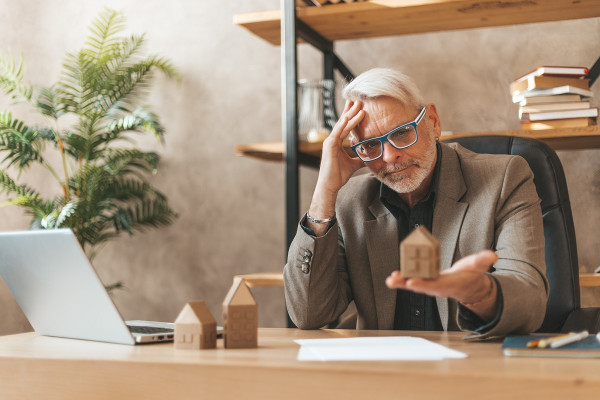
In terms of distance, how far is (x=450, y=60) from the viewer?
2.86 meters

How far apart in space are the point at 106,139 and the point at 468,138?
182 centimetres

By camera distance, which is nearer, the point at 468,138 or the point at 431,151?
the point at 431,151

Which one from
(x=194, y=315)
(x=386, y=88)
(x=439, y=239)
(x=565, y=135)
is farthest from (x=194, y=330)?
(x=565, y=135)

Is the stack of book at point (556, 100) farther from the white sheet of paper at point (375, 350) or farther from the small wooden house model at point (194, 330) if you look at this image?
the small wooden house model at point (194, 330)

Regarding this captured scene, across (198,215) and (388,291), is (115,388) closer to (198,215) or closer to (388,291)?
(388,291)

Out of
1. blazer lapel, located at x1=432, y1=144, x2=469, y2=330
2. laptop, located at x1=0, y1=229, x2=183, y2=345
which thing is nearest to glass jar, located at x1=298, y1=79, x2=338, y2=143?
blazer lapel, located at x1=432, y1=144, x2=469, y2=330

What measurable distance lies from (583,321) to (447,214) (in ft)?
1.28

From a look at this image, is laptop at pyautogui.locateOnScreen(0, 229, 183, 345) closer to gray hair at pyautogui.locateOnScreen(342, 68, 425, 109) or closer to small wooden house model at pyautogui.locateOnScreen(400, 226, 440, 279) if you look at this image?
small wooden house model at pyautogui.locateOnScreen(400, 226, 440, 279)

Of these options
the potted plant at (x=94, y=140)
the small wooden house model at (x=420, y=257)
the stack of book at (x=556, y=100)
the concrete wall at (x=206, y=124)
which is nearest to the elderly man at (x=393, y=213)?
the small wooden house model at (x=420, y=257)

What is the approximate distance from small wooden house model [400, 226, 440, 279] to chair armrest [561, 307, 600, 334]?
2.32 ft

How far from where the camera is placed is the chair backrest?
1.58 meters

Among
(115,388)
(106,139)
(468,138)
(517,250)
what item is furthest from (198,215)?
(115,388)

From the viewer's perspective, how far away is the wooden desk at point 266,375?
30.3 inches

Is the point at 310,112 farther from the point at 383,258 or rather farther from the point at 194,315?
the point at 194,315
